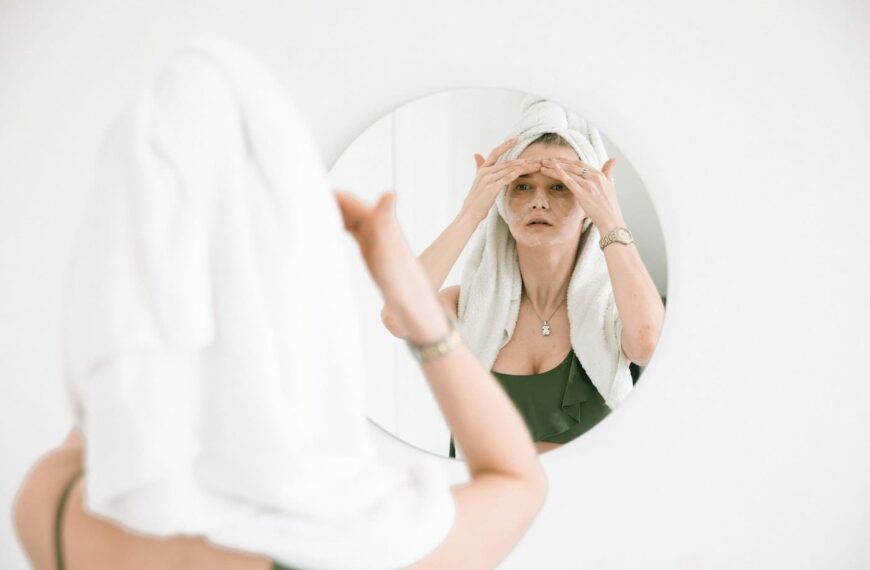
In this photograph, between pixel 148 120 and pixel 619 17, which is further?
pixel 619 17

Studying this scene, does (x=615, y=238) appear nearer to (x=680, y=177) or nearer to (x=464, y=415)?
(x=680, y=177)

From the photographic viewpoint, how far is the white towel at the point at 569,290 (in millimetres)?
1392

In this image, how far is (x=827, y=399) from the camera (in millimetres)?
1418

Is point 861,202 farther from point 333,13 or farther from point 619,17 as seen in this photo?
point 333,13

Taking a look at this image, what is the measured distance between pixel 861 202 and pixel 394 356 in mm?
895

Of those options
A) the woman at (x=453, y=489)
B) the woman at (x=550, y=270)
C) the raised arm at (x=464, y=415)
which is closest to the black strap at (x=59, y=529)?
the woman at (x=453, y=489)

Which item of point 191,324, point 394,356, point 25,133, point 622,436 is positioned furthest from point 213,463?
point 25,133

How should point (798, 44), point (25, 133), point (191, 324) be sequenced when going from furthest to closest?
point (25, 133), point (798, 44), point (191, 324)

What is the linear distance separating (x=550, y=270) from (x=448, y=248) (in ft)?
0.63

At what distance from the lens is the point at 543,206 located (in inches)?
54.9

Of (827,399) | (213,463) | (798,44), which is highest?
(798,44)

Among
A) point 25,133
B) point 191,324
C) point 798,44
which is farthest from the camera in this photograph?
point 25,133

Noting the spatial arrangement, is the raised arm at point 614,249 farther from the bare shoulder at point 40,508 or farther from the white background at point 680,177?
the bare shoulder at point 40,508

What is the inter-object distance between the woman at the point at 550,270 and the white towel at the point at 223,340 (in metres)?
0.79
